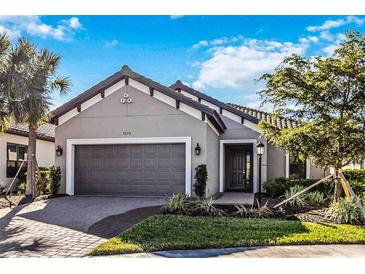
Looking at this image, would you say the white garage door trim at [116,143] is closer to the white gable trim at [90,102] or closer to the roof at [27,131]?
the white gable trim at [90,102]

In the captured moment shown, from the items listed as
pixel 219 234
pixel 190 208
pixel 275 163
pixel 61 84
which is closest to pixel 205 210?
pixel 190 208

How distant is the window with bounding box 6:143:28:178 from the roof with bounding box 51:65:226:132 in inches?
170

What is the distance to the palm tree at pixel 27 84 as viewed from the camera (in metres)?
12.3

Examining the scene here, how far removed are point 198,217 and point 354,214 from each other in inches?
161

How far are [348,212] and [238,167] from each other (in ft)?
27.0

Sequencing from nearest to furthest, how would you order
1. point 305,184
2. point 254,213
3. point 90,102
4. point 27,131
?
point 254,213 < point 90,102 < point 305,184 < point 27,131

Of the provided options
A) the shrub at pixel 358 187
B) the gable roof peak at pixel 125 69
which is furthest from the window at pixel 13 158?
the shrub at pixel 358 187

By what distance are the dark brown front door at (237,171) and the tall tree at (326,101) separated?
638 centimetres

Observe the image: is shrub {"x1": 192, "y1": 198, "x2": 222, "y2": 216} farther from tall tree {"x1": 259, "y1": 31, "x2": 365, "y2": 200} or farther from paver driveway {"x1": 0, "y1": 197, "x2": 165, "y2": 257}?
tall tree {"x1": 259, "y1": 31, "x2": 365, "y2": 200}

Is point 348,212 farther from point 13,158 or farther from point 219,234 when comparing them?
point 13,158

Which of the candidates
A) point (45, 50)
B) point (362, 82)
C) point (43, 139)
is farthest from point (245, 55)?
point (43, 139)

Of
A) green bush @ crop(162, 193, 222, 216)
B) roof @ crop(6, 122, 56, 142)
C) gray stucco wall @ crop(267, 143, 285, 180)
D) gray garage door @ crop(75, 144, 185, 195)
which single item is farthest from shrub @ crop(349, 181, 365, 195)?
roof @ crop(6, 122, 56, 142)

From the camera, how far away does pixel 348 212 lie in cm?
942
